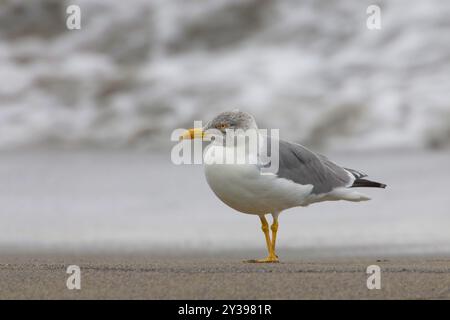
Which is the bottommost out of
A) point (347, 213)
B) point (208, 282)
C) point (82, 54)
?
point (208, 282)

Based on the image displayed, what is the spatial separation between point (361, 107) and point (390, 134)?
680 mm

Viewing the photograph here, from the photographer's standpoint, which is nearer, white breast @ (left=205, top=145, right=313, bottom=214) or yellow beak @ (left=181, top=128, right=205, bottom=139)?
white breast @ (left=205, top=145, right=313, bottom=214)

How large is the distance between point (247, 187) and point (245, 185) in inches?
0.7

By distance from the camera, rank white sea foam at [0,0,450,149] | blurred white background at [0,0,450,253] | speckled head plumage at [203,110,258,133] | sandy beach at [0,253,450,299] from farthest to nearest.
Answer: white sea foam at [0,0,450,149]
blurred white background at [0,0,450,253]
speckled head plumage at [203,110,258,133]
sandy beach at [0,253,450,299]

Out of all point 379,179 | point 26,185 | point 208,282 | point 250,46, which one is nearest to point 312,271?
point 208,282

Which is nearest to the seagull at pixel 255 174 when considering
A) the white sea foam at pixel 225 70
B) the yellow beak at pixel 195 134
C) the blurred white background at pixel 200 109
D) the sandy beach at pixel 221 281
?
the yellow beak at pixel 195 134

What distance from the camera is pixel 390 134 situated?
28.6 feet

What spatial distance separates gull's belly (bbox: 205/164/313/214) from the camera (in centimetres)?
489

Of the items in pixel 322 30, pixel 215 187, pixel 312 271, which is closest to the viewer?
pixel 312 271

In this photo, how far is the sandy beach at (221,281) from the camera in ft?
12.5

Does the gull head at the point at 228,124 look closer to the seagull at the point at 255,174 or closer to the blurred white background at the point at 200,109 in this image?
the seagull at the point at 255,174

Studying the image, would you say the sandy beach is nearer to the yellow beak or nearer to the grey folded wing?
the grey folded wing

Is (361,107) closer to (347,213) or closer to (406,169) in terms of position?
(406,169)

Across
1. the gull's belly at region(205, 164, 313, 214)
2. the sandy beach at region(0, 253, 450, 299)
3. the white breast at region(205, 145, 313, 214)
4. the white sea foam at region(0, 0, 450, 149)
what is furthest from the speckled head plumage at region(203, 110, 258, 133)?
the white sea foam at region(0, 0, 450, 149)
